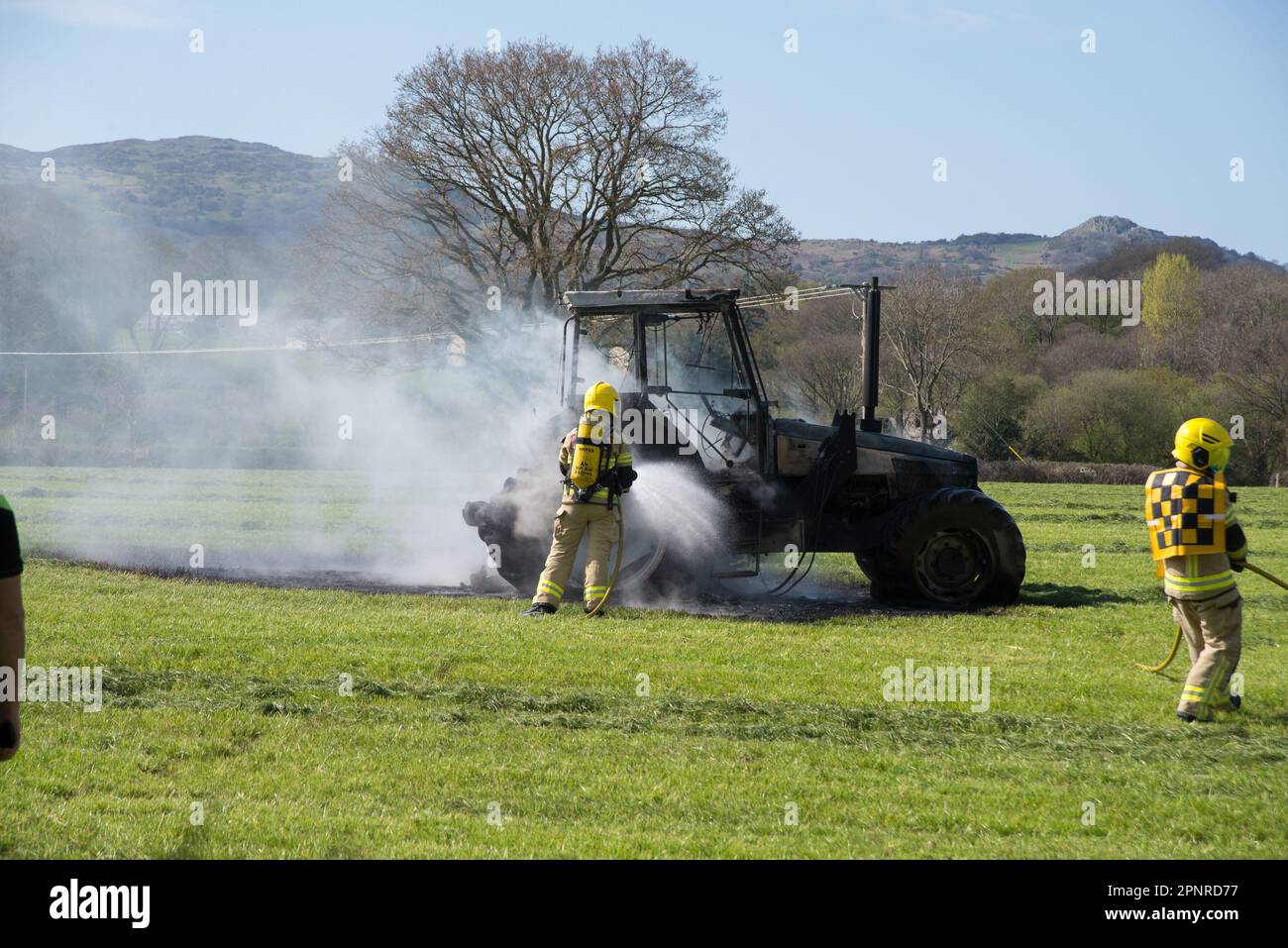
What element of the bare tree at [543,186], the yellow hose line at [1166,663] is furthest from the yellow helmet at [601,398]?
the bare tree at [543,186]

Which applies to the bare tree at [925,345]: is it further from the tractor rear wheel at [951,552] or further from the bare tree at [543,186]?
the tractor rear wheel at [951,552]

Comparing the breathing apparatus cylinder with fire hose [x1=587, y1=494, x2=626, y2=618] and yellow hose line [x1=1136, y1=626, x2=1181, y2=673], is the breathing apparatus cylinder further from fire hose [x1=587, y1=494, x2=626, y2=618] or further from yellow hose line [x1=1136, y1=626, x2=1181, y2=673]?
yellow hose line [x1=1136, y1=626, x2=1181, y2=673]

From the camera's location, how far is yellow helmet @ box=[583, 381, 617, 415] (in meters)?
11.2

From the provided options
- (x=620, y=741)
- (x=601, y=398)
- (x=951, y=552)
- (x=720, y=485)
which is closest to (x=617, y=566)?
(x=720, y=485)

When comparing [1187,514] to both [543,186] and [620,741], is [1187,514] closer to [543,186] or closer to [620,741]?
[620,741]

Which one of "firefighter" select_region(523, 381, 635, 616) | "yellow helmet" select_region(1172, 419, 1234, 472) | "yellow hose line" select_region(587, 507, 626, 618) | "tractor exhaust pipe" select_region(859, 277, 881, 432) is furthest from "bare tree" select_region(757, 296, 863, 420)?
"yellow helmet" select_region(1172, 419, 1234, 472)

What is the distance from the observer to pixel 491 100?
36562 millimetres

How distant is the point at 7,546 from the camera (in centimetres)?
369

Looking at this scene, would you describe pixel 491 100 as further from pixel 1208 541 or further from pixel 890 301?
pixel 1208 541

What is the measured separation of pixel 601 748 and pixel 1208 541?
Result: 13.4ft

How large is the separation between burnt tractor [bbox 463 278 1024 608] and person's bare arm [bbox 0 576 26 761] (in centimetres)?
826

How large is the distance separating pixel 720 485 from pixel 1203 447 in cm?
487

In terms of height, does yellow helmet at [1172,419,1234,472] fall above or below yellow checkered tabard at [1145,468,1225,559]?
above
